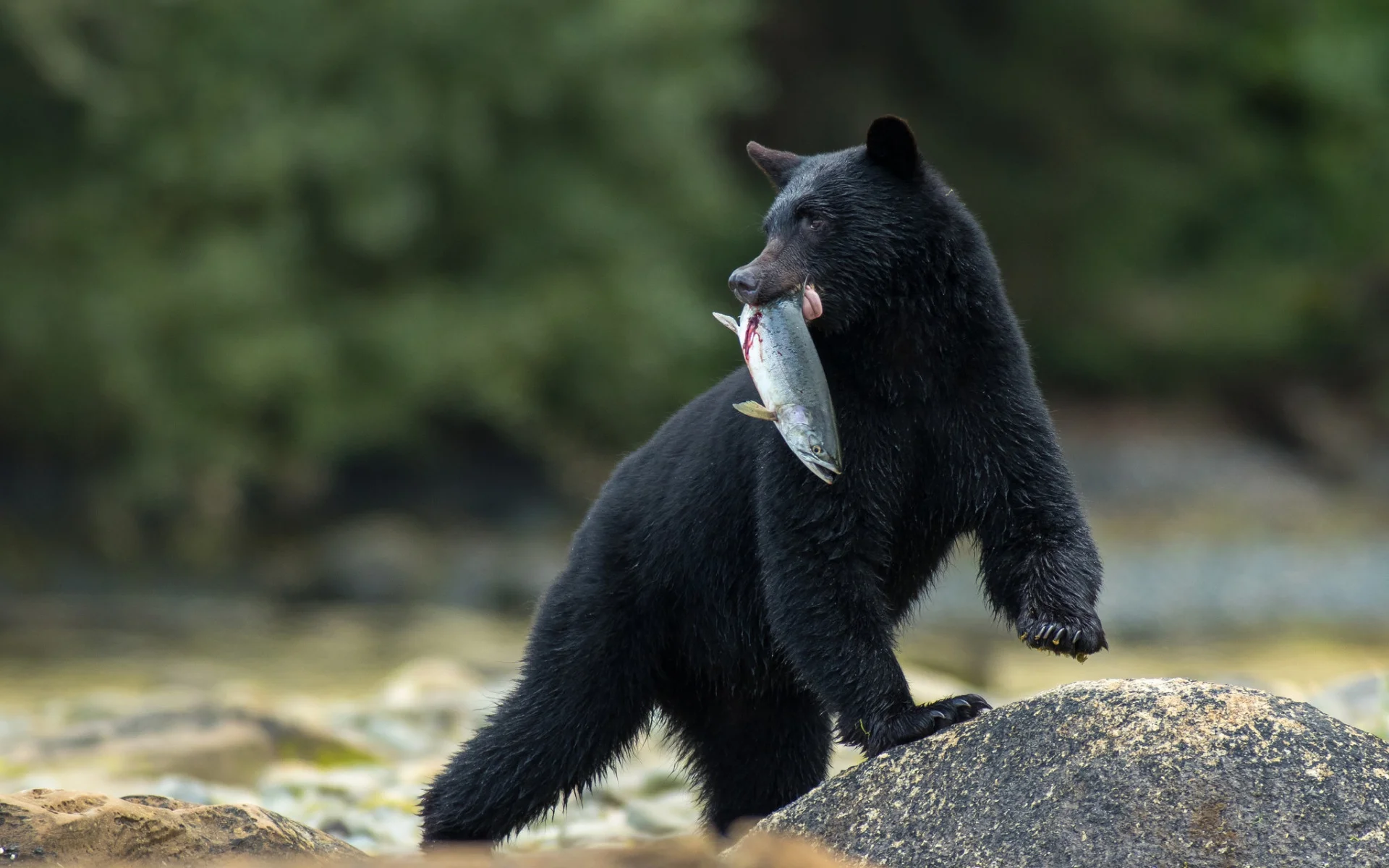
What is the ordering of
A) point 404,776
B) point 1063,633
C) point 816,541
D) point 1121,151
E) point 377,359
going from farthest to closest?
point 1121,151 → point 377,359 → point 404,776 → point 816,541 → point 1063,633

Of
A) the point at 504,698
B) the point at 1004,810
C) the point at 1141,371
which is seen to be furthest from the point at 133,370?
the point at 1141,371

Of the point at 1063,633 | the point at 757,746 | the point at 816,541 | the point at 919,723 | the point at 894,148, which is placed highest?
the point at 894,148

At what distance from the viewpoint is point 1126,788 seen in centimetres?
368

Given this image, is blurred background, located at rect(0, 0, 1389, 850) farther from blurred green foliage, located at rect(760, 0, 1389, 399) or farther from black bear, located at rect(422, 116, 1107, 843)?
black bear, located at rect(422, 116, 1107, 843)

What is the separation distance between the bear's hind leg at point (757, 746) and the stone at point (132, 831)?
1321mm

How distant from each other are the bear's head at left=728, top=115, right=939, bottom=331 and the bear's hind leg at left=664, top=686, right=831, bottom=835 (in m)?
1.30

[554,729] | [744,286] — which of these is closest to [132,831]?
[554,729]

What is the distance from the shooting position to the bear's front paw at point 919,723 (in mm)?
4059

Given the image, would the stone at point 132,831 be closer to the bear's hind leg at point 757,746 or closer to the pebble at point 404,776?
the pebble at point 404,776

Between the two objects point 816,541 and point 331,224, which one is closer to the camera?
point 816,541

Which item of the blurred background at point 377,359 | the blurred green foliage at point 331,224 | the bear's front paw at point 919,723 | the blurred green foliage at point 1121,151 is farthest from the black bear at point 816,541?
the blurred green foliage at point 1121,151

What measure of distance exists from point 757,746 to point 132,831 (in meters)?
1.91

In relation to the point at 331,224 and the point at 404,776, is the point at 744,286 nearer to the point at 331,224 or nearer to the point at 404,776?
the point at 404,776

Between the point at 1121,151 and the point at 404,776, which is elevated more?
the point at 1121,151
